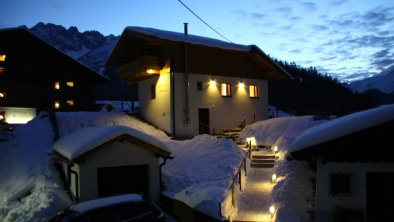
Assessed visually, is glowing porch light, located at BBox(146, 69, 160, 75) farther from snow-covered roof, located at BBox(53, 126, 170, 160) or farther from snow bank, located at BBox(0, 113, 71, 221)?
snow-covered roof, located at BBox(53, 126, 170, 160)

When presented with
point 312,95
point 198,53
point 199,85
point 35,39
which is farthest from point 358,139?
point 312,95

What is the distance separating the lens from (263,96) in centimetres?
3039

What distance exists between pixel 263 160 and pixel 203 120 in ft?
24.5

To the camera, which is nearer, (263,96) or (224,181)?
(224,181)

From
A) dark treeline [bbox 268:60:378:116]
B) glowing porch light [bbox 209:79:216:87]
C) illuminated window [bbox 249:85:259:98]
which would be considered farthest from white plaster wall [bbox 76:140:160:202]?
dark treeline [bbox 268:60:378:116]

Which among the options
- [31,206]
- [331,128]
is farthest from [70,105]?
[331,128]

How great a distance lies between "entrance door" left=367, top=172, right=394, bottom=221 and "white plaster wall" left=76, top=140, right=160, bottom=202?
812 cm

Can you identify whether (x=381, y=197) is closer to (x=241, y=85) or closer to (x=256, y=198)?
(x=256, y=198)

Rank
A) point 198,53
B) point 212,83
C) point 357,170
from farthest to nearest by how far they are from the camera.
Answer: point 212,83 < point 198,53 < point 357,170

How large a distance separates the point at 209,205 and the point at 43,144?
40.7ft

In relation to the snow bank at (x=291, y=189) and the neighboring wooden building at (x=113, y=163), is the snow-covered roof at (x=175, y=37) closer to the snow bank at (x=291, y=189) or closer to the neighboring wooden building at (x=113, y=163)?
the snow bank at (x=291, y=189)

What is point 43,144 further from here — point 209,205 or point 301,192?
point 301,192

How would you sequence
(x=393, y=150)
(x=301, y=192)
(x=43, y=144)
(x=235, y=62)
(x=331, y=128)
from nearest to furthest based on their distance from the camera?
(x=393, y=150) < (x=331, y=128) < (x=301, y=192) < (x=43, y=144) < (x=235, y=62)

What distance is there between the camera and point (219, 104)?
2673 cm
